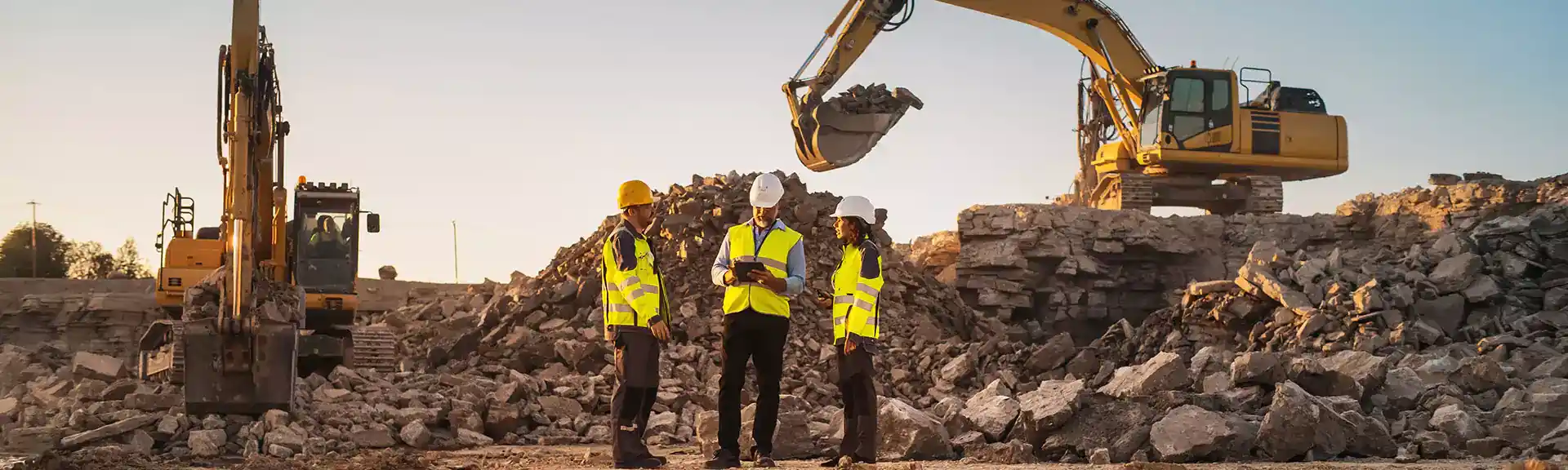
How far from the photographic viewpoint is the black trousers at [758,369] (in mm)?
7871

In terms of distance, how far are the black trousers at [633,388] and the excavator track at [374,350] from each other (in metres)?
7.51

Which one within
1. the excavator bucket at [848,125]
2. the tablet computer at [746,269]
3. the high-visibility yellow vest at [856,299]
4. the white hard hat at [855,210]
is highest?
the excavator bucket at [848,125]

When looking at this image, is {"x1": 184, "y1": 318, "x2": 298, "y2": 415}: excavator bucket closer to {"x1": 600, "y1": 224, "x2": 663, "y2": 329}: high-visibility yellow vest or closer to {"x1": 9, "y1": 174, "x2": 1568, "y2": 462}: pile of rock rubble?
{"x1": 9, "y1": 174, "x2": 1568, "y2": 462}: pile of rock rubble

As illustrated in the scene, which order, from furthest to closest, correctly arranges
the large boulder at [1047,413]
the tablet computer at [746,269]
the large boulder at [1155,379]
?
1. the large boulder at [1155,379]
2. the large boulder at [1047,413]
3. the tablet computer at [746,269]

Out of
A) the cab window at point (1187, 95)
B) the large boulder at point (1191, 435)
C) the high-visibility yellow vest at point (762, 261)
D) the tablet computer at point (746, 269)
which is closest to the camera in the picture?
the tablet computer at point (746, 269)

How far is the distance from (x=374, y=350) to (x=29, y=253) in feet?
76.7

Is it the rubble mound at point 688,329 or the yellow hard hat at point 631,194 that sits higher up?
the yellow hard hat at point 631,194

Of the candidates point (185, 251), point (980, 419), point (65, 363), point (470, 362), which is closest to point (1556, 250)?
point (980, 419)

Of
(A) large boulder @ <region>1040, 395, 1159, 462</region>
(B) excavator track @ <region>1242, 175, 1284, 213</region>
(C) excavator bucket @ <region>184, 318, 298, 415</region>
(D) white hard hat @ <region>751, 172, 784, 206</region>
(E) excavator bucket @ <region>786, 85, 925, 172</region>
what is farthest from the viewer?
(B) excavator track @ <region>1242, 175, 1284, 213</region>

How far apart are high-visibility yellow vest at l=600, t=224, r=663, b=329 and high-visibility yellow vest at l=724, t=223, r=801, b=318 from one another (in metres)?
0.39

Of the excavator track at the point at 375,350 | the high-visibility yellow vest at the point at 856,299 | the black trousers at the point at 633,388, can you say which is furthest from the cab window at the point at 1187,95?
the black trousers at the point at 633,388

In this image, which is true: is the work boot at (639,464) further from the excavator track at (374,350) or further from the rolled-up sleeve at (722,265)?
the excavator track at (374,350)

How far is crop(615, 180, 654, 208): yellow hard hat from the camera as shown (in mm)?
7906

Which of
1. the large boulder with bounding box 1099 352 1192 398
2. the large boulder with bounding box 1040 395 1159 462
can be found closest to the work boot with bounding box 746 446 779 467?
the large boulder with bounding box 1040 395 1159 462
